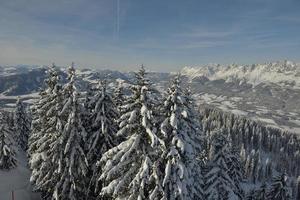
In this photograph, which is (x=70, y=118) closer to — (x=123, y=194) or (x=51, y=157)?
(x=51, y=157)

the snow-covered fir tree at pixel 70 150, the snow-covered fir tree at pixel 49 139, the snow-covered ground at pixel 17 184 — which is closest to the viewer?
the snow-covered fir tree at pixel 70 150

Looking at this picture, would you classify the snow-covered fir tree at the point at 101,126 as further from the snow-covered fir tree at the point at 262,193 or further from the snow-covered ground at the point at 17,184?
the snow-covered fir tree at the point at 262,193

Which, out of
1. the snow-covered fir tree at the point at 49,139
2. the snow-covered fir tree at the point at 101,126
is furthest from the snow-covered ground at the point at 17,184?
the snow-covered fir tree at the point at 101,126

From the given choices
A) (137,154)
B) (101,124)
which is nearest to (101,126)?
(101,124)

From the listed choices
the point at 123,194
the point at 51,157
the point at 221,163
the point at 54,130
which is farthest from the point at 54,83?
the point at 221,163

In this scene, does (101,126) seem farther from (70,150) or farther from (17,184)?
(17,184)

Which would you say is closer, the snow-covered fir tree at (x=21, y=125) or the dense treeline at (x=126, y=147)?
the dense treeline at (x=126, y=147)
